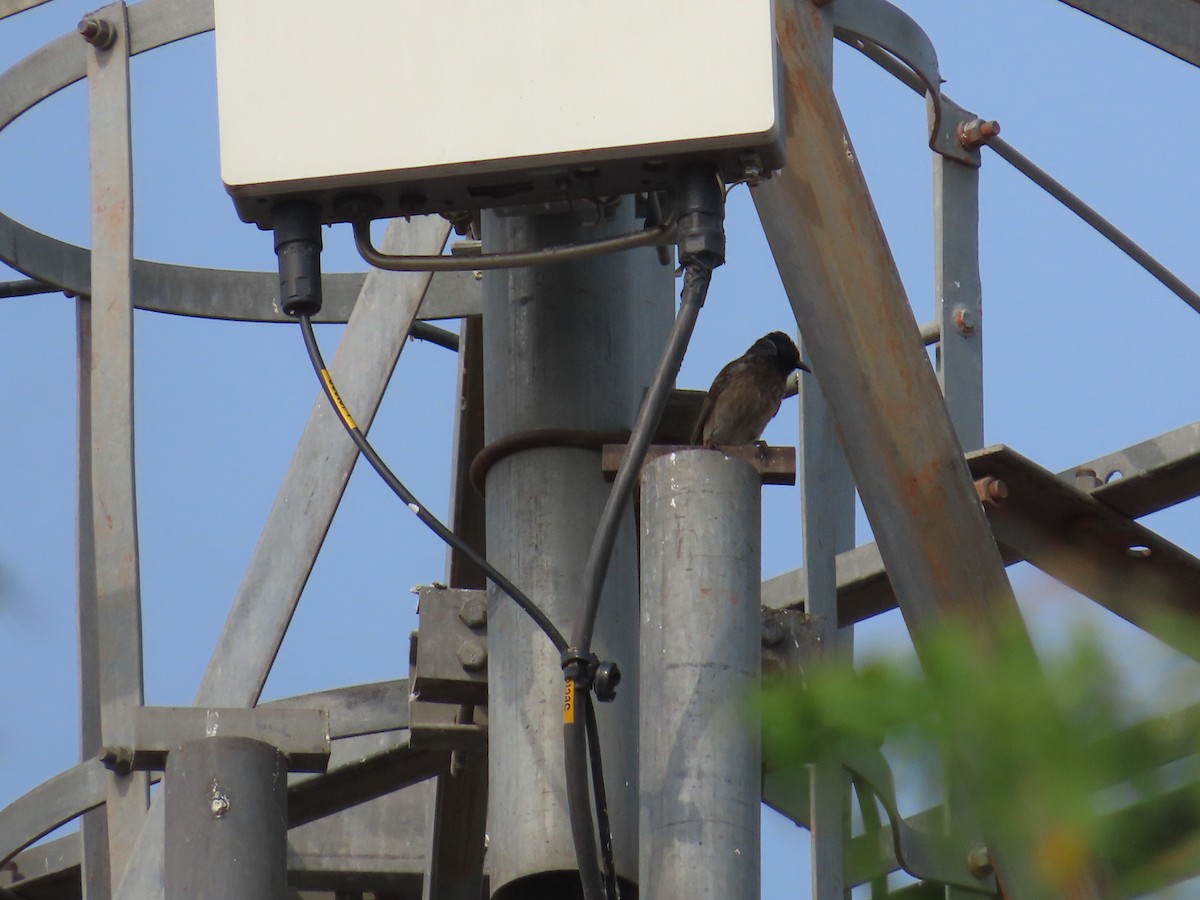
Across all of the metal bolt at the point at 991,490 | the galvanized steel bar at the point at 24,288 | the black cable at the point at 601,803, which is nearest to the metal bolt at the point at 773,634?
the black cable at the point at 601,803

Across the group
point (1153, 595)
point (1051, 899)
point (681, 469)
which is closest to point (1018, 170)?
point (1153, 595)

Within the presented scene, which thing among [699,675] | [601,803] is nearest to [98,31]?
[601,803]

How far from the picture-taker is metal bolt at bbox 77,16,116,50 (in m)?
7.11

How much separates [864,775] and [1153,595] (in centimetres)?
406

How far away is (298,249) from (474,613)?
4.41 ft

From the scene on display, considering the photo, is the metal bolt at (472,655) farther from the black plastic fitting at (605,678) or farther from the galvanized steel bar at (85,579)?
Result: the galvanized steel bar at (85,579)

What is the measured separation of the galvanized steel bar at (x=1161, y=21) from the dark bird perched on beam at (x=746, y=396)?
1.84 meters

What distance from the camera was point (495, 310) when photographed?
5723 millimetres

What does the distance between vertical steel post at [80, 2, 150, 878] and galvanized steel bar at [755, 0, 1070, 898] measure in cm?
259

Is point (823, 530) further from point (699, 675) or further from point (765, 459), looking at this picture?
point (699, 675)

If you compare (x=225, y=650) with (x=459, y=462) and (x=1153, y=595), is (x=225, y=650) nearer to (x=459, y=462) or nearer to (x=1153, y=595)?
(x=459, y=462)

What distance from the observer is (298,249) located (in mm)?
4453

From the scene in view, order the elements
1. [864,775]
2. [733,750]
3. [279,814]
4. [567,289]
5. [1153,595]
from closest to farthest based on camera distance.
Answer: [864,775] → [733,750] → [279,814] → [567,289] → [1153,595]

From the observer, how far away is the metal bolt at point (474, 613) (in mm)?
5426
